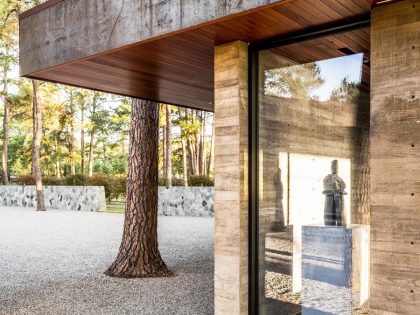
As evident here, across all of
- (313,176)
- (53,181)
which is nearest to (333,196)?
(313,176)

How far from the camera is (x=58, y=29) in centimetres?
373

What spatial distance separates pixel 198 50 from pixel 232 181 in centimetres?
111

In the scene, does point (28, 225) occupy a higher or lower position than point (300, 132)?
lower

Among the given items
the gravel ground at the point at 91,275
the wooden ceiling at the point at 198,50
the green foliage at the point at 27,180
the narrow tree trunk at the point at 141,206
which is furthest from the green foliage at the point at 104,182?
the wooden ceiling at the point at 198,50

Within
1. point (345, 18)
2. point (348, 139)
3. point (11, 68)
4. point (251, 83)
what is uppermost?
point (11, 68)

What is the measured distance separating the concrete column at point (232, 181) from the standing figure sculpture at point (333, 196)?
617 mm

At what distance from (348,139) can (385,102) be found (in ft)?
2.21

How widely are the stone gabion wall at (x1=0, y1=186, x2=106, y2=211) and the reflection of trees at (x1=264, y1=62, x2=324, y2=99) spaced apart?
15225 millimetres

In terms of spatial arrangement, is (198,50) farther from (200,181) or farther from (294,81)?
(200,181)

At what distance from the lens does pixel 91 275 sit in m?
6.60

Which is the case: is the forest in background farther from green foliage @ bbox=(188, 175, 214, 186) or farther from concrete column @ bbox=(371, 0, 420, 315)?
concrete column @ bbox=(371, 0, 420, 315)

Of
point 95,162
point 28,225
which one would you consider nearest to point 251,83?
point 28,225

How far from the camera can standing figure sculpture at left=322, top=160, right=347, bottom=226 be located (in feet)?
11.2

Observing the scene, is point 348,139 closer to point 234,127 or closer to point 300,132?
point 300,132
